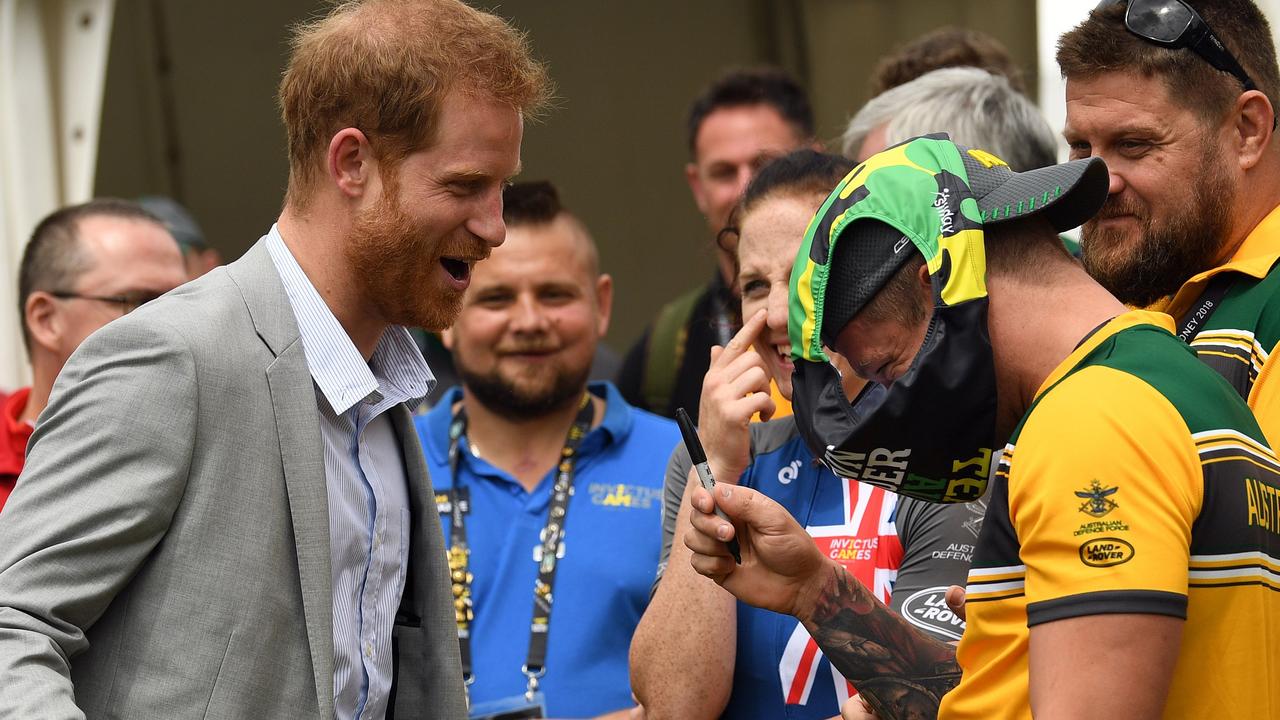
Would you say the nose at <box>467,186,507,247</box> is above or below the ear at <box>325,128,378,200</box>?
below

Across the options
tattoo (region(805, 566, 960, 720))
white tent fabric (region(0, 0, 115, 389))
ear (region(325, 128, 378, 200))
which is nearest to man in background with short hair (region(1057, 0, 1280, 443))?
tattoo (region(805, 566, 960, 720))

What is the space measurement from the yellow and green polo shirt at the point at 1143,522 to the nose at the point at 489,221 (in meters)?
1.19

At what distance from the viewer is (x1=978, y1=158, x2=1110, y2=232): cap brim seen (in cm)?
194

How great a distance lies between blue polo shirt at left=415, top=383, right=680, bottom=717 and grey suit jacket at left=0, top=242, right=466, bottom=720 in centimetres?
139

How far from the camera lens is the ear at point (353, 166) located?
252 cm

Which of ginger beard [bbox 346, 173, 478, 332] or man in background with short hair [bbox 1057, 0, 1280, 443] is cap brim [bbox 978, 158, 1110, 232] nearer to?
man in background with short hair [bbox 1057, 0, 1280, 443]

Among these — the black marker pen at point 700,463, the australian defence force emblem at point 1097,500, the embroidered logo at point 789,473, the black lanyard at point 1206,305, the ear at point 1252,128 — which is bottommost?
the embroidered logo at point 789,473

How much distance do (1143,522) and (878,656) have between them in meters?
0.84

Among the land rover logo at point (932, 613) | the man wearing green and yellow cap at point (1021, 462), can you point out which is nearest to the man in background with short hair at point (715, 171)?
the land rover logo at point (932, 613)

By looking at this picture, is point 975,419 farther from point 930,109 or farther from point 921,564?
point 930,109

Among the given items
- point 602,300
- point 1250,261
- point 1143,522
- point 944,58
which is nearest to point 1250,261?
point 1250,261

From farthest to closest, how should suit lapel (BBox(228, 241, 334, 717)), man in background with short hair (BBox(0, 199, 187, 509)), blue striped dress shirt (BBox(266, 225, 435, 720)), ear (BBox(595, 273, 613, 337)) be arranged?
ear (BBox(595, 273, 613, 337))
man in background with short hair (BBox(0, 199, 187, 509))
blue striped dress shirt (BBox(266, 225, 435, 720))
suit lapel (BBox(228, 241, 334, 717))

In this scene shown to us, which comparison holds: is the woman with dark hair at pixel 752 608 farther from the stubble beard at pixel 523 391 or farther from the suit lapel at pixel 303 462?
the stubble beard at pixel 523 391

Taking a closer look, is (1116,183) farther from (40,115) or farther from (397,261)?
(40,115)
